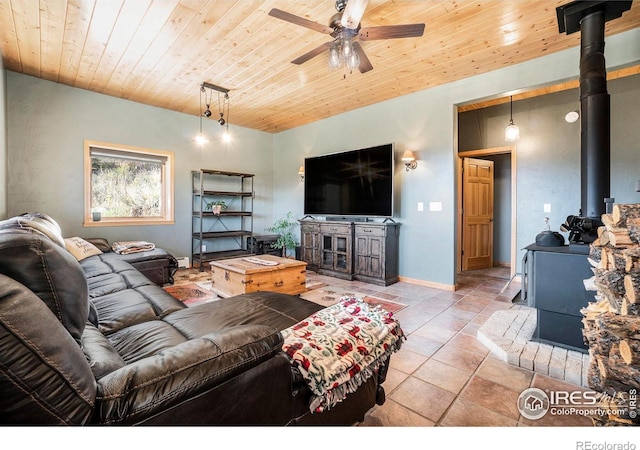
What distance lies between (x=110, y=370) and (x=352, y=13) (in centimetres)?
232

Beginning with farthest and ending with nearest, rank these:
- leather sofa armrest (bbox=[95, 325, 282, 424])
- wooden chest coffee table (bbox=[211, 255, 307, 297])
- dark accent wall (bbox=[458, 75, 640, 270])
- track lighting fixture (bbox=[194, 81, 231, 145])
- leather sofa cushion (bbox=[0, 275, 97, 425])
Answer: track lighting fixture (bbox=[194, 81, 231, 145]), dark accent wall (bbox=[458, 75, 640, 270]), wooden chest coffee table (bbox=[211, 255, 307, 297]), leather sofa armrest (bbox=[95, 325, 282, 424]), leather sofa cushion (bbox=[0, 275, 97, 425])

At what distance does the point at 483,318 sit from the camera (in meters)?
2.84

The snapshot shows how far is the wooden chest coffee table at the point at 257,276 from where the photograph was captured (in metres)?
3.03

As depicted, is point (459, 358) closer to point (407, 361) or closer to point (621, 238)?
point (407, 361)

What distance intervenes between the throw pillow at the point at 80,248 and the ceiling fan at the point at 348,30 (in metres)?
3.30

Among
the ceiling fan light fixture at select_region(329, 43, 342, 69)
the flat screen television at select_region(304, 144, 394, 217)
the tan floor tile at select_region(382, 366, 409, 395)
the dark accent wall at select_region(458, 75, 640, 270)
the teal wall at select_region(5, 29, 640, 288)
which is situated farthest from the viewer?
the flat screen television at select_region(304, 144, 394, 217)

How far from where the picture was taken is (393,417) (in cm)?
151

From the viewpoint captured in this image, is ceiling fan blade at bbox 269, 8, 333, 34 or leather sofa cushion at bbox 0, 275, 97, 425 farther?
ceiling fan blade at bbox 269, 8, 333, 34

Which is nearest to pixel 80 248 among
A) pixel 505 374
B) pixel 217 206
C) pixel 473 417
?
pixel 217 206

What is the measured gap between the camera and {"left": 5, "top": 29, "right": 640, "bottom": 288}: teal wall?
3633mm

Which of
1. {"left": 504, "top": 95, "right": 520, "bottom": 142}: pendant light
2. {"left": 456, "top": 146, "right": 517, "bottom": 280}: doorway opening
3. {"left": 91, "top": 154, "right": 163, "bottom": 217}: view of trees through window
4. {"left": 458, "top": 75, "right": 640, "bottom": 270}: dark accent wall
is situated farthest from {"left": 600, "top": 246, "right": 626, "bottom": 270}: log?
{"left": 91, "top": 154, "right": 163, "bottom": 217}: view of trees through window

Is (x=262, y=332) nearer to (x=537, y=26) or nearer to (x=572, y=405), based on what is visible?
(x=572, y=405)

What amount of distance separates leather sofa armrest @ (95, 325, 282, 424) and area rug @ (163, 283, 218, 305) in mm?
2568

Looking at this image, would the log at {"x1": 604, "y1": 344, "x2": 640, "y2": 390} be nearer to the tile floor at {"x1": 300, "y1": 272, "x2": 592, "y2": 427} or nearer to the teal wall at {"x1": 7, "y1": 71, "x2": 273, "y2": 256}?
the tile floor at {"x1": 300, "y1": 272, "x2": 592, "y2": 427}
